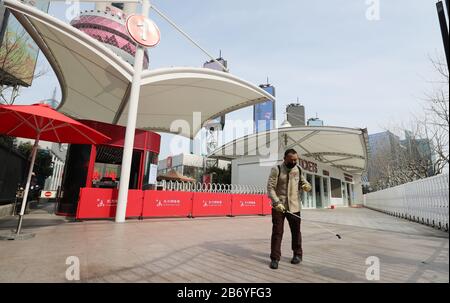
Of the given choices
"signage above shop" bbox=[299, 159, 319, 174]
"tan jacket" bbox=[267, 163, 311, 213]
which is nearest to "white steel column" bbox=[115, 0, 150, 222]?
"tan jacket" bbox=[267, 163, 311, 213]

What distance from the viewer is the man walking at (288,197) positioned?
3695 millimetres

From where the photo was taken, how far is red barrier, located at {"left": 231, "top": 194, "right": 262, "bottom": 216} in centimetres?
1254

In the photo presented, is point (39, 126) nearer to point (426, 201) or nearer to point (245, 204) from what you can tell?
Answer: point (245, 204)

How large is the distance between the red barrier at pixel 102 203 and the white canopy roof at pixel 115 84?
4.77 m

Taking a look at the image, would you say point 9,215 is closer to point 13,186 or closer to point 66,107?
point 13,186

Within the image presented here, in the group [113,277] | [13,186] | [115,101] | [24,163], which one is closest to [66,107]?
[115,101]

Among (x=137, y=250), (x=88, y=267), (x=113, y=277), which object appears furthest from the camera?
(x=137, y=250)

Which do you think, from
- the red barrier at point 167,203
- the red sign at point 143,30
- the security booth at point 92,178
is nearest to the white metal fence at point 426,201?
the red barrier at point 167,203

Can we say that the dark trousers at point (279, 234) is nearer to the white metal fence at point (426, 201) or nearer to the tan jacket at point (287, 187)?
the tan jacket at point (287, 187)

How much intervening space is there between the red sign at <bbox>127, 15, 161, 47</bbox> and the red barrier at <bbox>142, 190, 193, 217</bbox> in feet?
19.3

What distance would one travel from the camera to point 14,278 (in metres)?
2.74

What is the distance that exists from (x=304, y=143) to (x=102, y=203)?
687 inches

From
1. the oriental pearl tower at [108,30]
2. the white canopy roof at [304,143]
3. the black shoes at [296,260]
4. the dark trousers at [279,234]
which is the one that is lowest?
the black shoes at [296,260]
